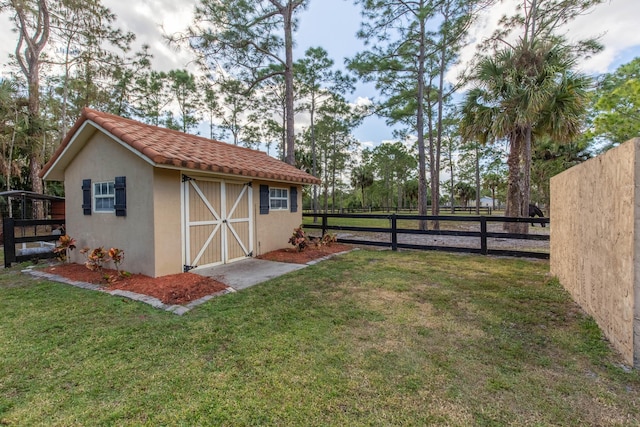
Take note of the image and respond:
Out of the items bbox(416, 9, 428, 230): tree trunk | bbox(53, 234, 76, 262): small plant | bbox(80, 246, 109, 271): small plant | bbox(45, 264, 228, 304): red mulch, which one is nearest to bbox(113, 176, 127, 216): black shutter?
bbox(80, 246, 109, 271): small plant

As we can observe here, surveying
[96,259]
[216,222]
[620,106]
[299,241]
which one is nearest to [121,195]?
[96,259]

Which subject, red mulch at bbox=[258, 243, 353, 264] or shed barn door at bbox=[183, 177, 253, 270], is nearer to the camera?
shed barn door at bbox=[183, 177, 253, 270]

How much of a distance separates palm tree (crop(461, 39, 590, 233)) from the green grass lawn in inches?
251

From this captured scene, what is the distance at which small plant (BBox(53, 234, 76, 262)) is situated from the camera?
6.16 metres

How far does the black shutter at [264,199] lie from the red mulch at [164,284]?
2.64m

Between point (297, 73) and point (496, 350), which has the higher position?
point (297, 73)

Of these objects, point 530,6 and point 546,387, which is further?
point 530,6

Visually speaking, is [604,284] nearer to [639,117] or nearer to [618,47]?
[618,47]

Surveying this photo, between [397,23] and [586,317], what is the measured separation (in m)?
12.7

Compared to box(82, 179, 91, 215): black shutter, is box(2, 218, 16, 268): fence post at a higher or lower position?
lower

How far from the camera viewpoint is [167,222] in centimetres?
529

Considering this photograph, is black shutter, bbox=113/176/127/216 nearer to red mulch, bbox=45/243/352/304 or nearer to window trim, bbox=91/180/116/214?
window trim, bbox=91/180/116/214

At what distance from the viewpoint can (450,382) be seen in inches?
89.6

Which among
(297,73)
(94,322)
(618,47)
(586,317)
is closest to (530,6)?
(618,47)
